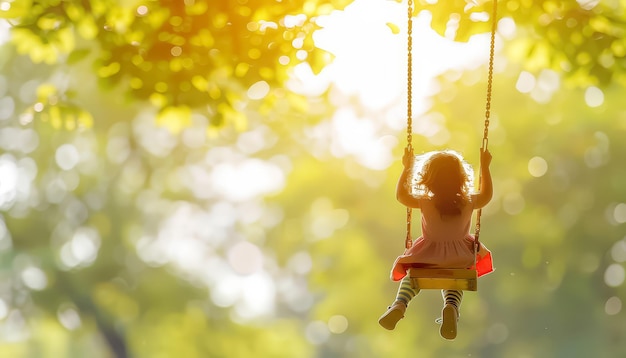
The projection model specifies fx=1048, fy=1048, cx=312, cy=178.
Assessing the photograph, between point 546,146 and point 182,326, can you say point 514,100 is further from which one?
point 182,326

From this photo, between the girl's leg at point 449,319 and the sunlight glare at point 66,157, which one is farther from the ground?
the girl's leg at point 449,319

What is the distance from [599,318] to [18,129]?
1371 centimetres

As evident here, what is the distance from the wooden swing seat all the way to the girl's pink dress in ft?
0.35

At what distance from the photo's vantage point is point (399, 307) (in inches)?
242

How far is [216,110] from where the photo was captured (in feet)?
28.5

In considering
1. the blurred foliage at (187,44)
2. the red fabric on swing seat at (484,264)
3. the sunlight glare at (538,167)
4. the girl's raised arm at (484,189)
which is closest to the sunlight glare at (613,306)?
the sunlight glare at (538,167)

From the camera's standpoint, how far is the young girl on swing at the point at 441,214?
6230 millimetres

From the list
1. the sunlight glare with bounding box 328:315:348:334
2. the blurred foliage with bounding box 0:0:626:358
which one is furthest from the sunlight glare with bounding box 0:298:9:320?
the sunlight glare with bounding box 328:315:348:334

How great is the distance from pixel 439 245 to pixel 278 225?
19.7 metres

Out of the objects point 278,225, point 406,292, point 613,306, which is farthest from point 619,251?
point 406,292

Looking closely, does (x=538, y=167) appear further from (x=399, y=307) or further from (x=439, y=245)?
(x=399, y=307)

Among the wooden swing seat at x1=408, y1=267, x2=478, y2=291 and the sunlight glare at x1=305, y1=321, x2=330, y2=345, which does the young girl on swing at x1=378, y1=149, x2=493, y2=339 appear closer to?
the wooden swing seat at x1=408, y1=267, x2=478, y2=291

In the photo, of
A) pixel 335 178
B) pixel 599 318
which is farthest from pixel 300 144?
pixel 599 318

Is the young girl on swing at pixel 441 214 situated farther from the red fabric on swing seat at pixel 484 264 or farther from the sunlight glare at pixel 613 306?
the sunlight glare at pixel 613 306
